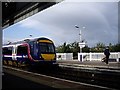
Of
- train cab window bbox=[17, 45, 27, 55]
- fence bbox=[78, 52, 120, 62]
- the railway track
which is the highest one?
train cab window bbox=[17, 45, 27, 55]

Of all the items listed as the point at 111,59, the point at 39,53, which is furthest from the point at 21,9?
the point at 111,59

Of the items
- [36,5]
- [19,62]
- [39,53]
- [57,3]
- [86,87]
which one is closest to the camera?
[86,87]

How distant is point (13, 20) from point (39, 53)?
6.06 meters

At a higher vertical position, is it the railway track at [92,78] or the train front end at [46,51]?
the train front end at [46,51]

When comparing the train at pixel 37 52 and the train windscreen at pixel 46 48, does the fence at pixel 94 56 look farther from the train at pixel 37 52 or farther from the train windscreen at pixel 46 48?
the train windscreen at pixel 46 48

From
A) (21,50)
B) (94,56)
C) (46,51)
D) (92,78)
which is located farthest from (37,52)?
(94,56)

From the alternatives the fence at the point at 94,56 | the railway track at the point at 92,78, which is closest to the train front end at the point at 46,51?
the railway track at the point at 92,78

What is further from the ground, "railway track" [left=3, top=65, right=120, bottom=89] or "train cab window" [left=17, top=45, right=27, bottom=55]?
"train cab window" [left=17, top=45, right=27, bottom=55]

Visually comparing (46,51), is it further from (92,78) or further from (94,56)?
(94,56)

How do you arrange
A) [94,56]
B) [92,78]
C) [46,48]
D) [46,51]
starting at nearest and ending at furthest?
[92,78]
[46,51]
[46,48]
[94,56]

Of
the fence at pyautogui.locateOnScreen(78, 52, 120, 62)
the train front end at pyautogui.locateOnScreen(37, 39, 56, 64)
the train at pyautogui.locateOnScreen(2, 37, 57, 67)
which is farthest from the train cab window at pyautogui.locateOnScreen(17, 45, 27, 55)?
the fence at pyautogui.locateOnScreen(78, 52, 120, 62)

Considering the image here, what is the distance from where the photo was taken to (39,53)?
2269 centimetres

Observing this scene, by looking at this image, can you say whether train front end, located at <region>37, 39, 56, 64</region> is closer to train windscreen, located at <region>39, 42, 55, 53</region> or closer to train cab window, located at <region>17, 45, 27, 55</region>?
train windscreen, located at <region>39, 42, 55, 53</region>

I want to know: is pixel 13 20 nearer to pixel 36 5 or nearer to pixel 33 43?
pixel 33 43
